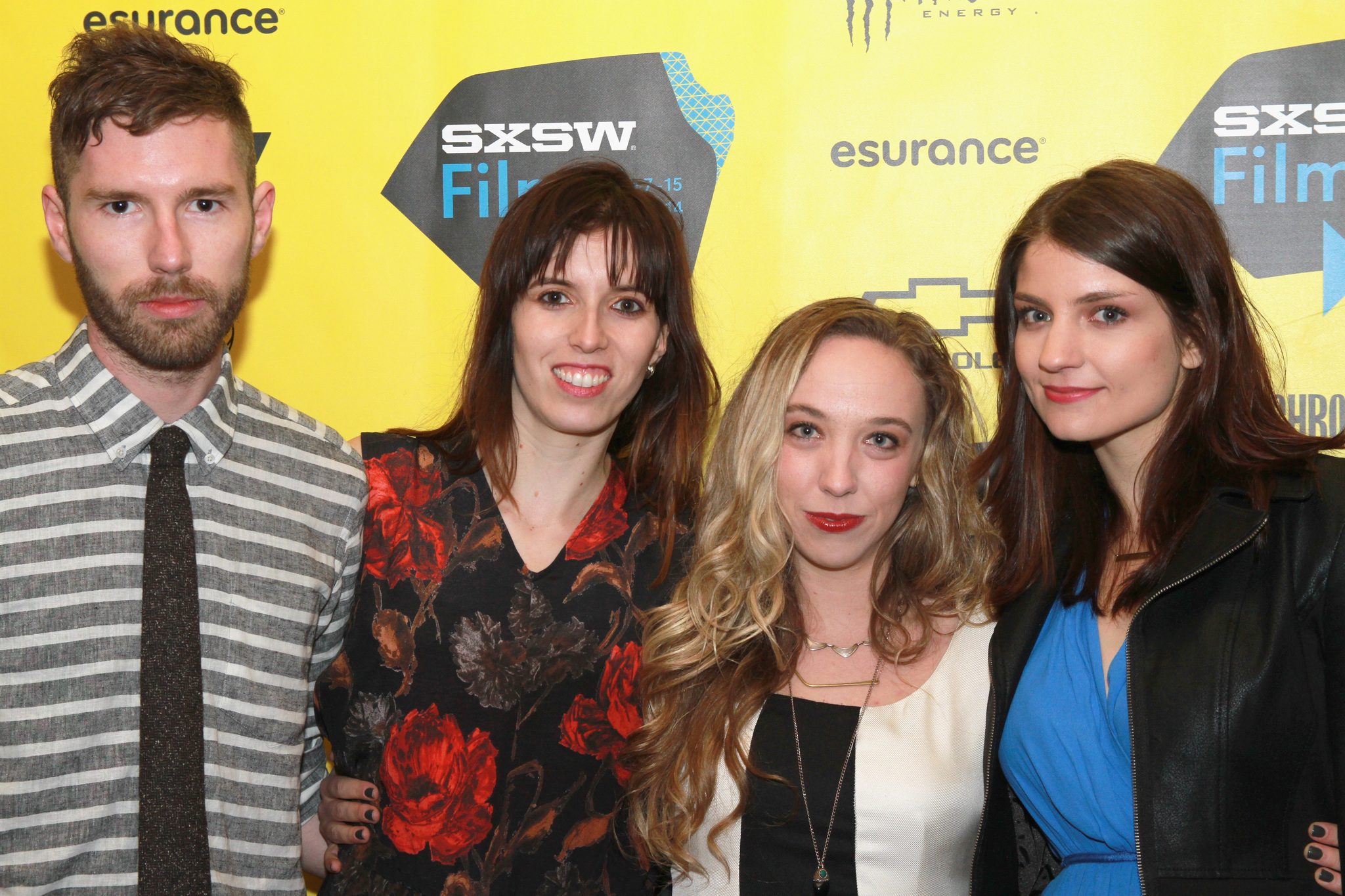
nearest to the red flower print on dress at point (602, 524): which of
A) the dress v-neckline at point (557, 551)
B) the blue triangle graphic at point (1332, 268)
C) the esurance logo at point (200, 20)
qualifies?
the dress v-neckline at point (557, 551)

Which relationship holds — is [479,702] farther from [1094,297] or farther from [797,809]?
[1094,297]

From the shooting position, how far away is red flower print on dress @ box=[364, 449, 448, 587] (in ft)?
6.77

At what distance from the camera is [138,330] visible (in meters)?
1.84

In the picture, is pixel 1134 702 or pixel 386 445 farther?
pixel 386 445

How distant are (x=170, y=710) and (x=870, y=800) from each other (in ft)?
4.14

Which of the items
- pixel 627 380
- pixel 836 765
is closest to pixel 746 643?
pixel 836 765

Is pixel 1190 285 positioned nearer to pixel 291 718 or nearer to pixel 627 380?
pixel 627 380

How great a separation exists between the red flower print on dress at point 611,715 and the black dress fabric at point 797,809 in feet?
0.85

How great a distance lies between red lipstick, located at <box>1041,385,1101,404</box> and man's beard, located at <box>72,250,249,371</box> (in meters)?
1.57

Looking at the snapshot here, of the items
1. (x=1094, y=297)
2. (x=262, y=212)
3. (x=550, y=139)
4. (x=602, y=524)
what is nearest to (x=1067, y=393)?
(x=1094, y=297)

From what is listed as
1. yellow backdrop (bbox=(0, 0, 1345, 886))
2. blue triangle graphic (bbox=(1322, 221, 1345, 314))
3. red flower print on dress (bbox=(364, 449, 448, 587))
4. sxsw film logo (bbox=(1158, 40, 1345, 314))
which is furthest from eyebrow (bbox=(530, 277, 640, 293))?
blue triangle graphic (bbox=(1322, 221, 1345, 314))

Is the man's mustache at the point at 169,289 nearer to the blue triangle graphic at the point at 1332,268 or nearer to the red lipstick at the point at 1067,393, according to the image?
the red lipstick at the point at 1067,393

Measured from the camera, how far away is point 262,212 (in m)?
2.14

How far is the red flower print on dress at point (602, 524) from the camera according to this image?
2123mm
